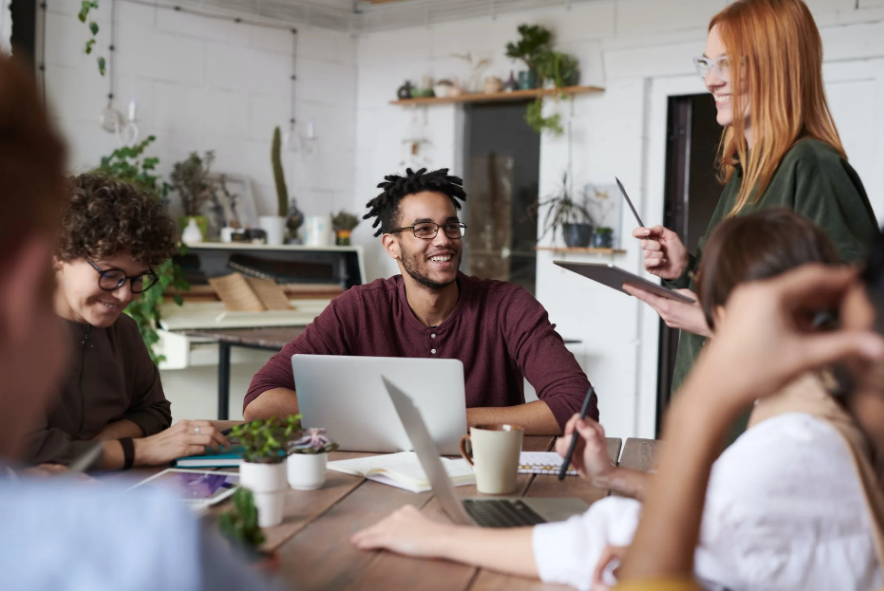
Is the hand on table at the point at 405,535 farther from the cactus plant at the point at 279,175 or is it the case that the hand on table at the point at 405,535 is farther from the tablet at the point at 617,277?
the cactus plant at the point at 279,175

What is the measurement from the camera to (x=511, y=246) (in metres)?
5.11

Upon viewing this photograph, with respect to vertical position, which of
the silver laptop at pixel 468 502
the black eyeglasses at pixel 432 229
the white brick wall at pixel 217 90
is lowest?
the silver laptop at pixel 468 502

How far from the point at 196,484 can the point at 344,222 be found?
3.82m

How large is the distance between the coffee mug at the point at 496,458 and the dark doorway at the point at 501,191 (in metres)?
3.55

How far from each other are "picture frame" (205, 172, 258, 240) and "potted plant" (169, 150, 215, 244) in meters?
0.11

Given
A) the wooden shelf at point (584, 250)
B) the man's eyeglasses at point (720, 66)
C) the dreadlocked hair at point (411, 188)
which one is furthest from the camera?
the wooden shelf at point (584, 250)

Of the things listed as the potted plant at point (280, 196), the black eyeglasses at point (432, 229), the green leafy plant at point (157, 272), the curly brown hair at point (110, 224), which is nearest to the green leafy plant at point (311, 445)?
the curly brown hair at point (110, 224)

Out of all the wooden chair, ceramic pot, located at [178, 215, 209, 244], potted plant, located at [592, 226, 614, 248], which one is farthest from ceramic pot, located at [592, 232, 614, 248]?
the wooden chair

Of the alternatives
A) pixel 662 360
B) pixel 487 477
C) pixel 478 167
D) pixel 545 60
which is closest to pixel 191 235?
pixel 478 167

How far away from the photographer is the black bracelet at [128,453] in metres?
1.63

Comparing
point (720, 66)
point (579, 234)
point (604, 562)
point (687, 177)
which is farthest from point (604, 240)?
point (604, 562)

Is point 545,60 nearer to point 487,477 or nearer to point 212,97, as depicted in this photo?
point 212,97

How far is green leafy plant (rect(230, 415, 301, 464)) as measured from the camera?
51.9 inches

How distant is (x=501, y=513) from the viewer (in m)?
1.35
